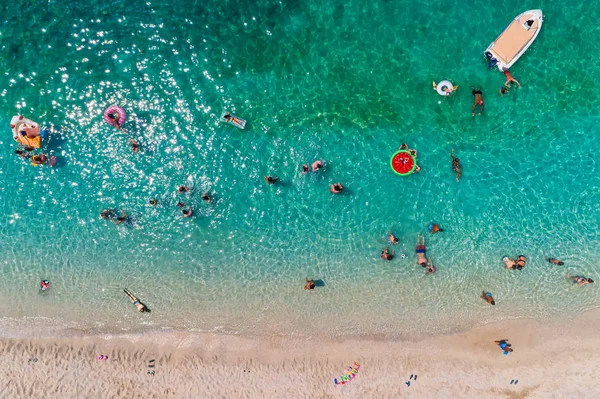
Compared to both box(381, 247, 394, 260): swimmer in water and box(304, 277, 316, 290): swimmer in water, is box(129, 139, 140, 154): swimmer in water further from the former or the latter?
box(381, 247, 394, 260): swimmer in water

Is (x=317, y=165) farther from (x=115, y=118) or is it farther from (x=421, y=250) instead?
(x=115, y=118)

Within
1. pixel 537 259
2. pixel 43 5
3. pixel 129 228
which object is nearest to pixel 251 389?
pixel 129 228

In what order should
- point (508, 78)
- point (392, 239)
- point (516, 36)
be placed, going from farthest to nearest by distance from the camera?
point (392, 239), point (508, 78), point (516, 36)

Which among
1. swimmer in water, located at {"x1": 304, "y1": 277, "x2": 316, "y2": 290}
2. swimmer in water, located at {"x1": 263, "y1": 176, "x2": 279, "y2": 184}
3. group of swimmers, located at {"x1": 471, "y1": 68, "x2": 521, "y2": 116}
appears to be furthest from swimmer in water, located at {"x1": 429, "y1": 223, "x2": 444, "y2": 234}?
swimmer in water, located at {"x1": 263, "y1": 176, "x2": 279, "y2": 184}

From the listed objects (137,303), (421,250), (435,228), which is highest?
(435,228)

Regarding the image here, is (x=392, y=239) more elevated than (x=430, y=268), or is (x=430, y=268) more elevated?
(x=392, y=239)

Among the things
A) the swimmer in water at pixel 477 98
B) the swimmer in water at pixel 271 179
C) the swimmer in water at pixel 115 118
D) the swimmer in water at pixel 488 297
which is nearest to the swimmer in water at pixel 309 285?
the swimmer in water at pixel 271 179

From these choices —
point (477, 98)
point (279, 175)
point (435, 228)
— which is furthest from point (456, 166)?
point (279, 175)
